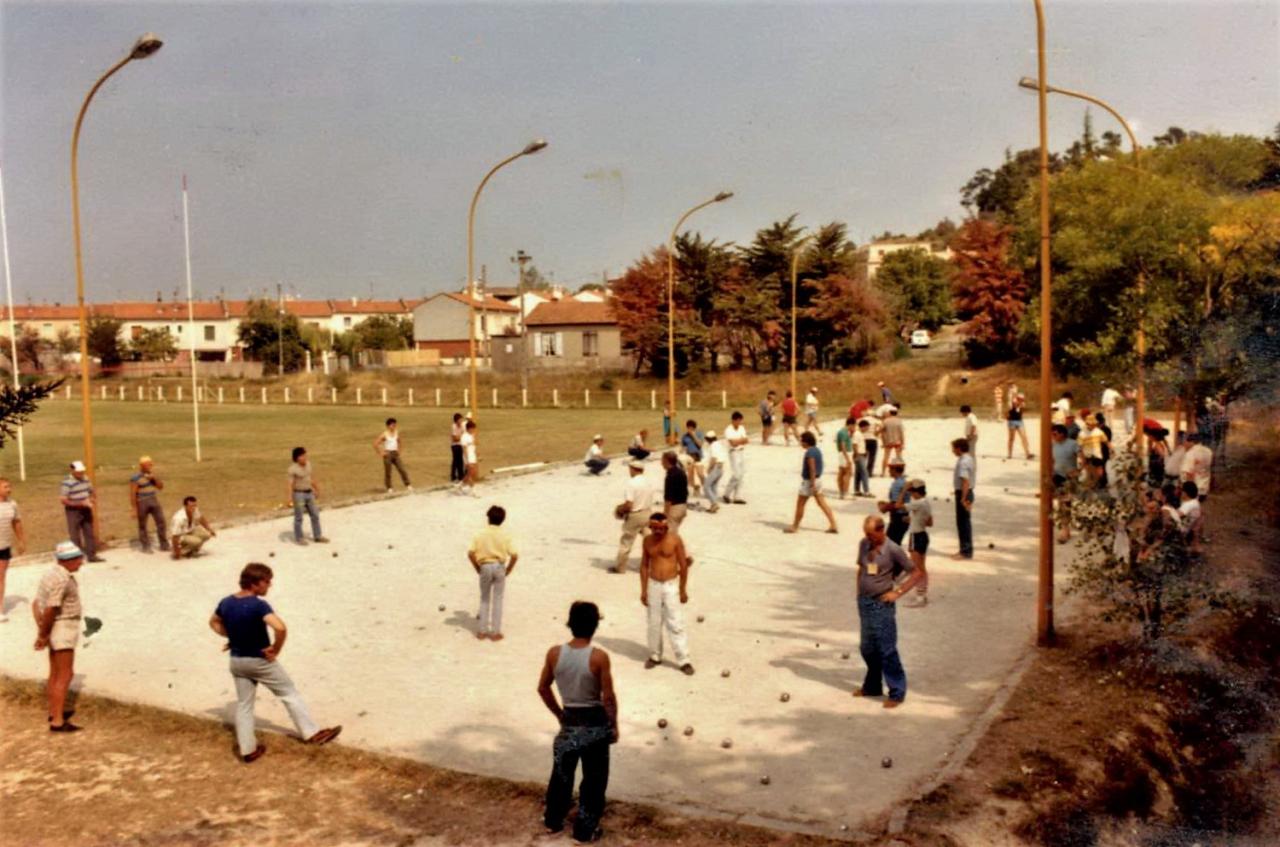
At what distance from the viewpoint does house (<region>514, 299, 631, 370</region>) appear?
71.2m

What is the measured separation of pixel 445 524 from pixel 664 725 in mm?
10667

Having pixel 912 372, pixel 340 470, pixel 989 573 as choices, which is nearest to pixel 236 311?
pixel 912 372

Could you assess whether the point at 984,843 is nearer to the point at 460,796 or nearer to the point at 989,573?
the point at 460,796

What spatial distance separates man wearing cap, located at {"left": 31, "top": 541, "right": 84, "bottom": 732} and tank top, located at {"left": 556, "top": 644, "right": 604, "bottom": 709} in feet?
16.6

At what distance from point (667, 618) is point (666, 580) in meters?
0.40

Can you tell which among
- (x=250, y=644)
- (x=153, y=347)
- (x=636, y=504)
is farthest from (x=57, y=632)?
(x=153, y=347)

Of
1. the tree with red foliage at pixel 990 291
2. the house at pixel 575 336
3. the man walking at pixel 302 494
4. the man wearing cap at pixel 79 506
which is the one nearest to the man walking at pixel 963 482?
the man walking at pixel 302 494

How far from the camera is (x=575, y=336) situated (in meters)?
72.8

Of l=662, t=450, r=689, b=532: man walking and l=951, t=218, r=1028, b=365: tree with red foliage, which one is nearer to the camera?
l=662, t=450, r=689, b=532: man walking

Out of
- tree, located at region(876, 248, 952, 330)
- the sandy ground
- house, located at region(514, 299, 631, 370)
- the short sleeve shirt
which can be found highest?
tree, located at region(876, 248, 952, 330)

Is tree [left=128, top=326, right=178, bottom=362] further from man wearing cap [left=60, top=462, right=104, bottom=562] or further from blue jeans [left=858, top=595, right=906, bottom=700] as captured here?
blue jeans [left=858, top=595, right=906, bottom=700]

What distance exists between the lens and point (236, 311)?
118188mm

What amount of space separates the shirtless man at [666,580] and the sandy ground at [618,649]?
1.31ft

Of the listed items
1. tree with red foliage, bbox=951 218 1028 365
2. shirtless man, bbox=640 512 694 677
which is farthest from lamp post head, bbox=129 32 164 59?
tree with red foliage, bbox=951 218 1028 365
